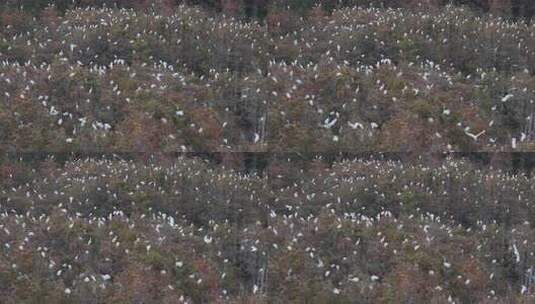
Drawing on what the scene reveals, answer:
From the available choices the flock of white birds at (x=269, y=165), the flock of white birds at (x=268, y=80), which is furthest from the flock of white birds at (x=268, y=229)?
the flock of white birds at (x=268, y=80)

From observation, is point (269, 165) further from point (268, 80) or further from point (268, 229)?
point (268, 229)

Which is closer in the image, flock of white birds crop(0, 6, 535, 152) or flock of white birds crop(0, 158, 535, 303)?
flock of white birds crop(0, 158, 535, 303)

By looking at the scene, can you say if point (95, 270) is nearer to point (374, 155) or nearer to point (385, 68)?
point (374, 155)

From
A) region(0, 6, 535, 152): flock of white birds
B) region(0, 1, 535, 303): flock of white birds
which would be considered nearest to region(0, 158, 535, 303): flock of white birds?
region(0, 1, 535, 303): flock of white birds

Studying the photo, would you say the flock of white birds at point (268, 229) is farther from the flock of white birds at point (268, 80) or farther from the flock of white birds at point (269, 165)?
the flock of white birds at point (268, 80)

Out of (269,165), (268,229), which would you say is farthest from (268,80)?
(268,229)

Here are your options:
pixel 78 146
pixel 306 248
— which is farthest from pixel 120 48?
pixel 306 248

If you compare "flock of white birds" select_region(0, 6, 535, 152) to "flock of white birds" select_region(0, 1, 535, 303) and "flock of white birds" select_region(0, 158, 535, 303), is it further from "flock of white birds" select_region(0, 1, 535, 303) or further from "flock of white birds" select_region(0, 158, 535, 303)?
"flock of white birds" select_region(0, 158, 535, 303)

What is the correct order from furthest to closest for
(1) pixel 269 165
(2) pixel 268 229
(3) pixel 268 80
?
1. (3) pixel 268 80
2. (1) pixel 269 165
3. (2) pixel 268 229

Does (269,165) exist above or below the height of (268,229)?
above

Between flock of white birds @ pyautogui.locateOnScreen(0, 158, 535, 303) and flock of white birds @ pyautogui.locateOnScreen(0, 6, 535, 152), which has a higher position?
flock of white birds @ pyautogui.locateOnScreen(0, 6, 535, 152)

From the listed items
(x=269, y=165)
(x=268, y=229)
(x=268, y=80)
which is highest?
(x=268, y=80)
